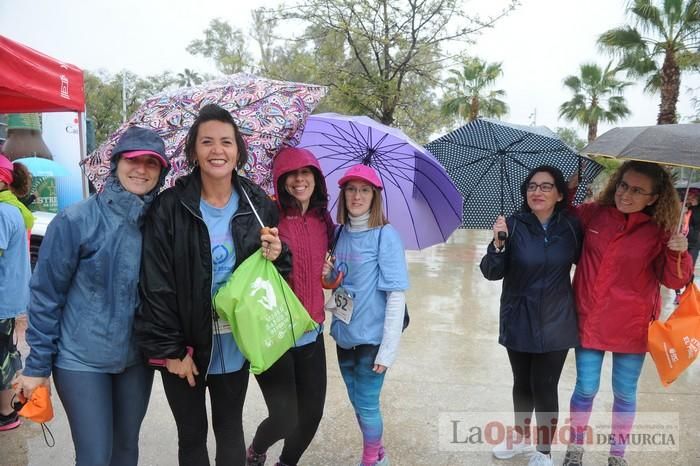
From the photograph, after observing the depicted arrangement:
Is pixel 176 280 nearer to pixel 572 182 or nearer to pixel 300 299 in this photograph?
pixel 300 299

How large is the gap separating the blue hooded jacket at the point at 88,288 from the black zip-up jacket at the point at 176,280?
65mm

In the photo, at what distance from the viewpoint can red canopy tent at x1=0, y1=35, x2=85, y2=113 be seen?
8.77ft

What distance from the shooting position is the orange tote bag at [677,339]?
2.48m

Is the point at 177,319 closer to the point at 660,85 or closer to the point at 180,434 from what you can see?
the point at 180,434

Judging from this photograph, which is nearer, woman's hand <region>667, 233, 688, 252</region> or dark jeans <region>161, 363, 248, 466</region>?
dark jeans <region>161, 363, 248, 466</region>

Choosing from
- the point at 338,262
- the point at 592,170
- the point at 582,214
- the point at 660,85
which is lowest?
the point at 338,262

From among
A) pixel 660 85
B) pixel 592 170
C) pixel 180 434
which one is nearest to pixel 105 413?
pixel 180 434

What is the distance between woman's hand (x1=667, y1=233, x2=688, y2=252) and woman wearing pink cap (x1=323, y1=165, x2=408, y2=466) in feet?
4.41

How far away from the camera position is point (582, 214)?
283 centimetres

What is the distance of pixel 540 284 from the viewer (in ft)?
8.65

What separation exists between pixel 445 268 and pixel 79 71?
6.57 m

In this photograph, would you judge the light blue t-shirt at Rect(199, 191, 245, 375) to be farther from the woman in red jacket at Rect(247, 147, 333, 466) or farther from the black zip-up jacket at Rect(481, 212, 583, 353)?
the black zip-up jacket at Rect(481, 212, 583, 353)

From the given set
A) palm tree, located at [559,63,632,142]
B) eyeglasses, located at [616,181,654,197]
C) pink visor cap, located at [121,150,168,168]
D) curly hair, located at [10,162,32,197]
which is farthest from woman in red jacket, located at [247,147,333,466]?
palm tree, located at [559,63,632,142]

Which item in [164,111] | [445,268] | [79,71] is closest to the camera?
[164,111]
